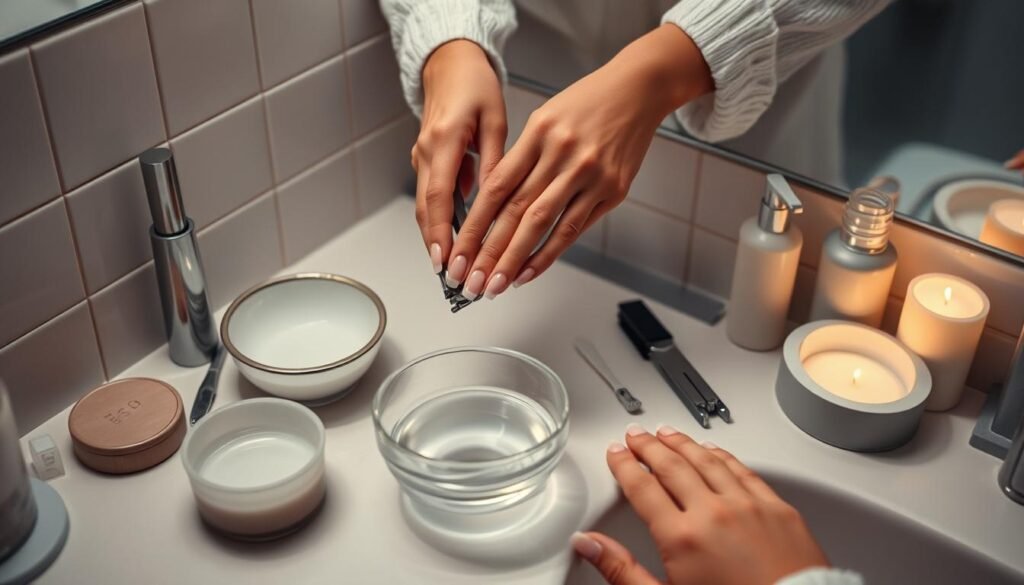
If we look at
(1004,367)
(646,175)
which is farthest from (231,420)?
(1004,367)

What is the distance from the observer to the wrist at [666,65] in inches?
32.4

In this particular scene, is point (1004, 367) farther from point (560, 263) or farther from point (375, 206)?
point (375, 206)

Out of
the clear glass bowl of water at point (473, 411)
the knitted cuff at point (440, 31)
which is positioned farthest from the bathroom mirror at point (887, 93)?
the clear glass bowl of water at point (473, 411)

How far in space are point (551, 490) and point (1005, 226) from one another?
1.51 ft

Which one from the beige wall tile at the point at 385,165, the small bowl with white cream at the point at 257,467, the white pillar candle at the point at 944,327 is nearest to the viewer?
the small bowl with white cream at the point at 257,467

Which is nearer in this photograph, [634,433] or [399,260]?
[634,433]

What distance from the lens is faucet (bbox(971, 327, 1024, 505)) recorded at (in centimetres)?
82

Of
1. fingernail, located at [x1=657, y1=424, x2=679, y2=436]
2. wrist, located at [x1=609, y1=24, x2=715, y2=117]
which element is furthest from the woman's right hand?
fingernail, located at [x1=657, y1=424, x2=679, y2=436]

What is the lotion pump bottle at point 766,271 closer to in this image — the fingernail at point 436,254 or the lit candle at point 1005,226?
the lit candle at point 1005,226

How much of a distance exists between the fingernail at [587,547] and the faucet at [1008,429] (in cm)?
35

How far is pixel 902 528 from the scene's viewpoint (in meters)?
0.82

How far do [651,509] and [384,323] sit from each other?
0.97 feet

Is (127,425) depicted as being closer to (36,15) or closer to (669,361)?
(36,15)

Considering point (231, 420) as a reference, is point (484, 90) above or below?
above
